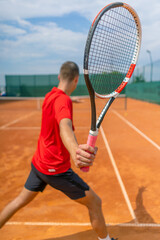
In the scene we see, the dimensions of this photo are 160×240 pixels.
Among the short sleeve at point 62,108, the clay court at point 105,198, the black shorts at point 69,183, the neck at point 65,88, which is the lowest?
the clay court at point 105,198

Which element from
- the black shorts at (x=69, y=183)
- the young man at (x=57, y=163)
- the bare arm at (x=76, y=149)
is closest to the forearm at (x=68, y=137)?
the bare arm at (x=76, y=149)

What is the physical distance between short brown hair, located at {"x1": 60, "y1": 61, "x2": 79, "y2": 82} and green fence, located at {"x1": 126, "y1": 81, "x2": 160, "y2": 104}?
664 inches

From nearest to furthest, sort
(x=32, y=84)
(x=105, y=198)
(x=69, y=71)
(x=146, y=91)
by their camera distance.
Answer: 1. (x=69, y=71)
2. (x=105, y=198)
3. (x=146, y=91)
4. (x=32, y=84)

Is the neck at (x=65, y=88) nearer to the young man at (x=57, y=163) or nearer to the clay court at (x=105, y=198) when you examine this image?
the young man at (x=57, y=163)

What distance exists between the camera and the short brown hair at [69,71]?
1.79 meters

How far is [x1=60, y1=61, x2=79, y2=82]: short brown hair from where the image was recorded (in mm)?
1790

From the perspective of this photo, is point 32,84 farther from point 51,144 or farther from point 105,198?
point 51,144

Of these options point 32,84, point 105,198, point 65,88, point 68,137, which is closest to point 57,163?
point 68,137

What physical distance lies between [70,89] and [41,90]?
97.0ft

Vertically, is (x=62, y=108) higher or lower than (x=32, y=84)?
higher

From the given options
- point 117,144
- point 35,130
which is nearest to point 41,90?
point 35,130

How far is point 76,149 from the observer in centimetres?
143

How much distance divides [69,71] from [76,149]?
684mm

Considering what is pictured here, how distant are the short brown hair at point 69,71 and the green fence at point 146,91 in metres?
16.9
